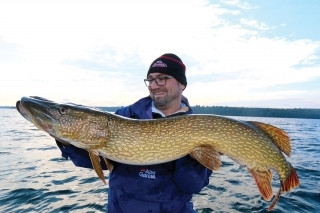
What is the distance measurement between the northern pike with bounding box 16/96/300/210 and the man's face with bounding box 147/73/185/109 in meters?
0.58

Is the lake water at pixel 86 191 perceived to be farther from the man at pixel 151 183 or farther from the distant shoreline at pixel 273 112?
the distant shoreline at pixel 273 112

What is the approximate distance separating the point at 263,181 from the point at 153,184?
1.12m

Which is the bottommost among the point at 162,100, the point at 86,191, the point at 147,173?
the point at 86,191

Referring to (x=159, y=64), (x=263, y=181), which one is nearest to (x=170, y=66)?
(x=159, y=64)

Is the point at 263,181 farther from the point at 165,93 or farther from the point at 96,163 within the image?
the point at 96,163

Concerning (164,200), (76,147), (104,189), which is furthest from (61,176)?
(164,200)

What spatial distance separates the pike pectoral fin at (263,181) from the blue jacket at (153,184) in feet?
1.72

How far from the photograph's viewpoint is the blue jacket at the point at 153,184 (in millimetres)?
2609

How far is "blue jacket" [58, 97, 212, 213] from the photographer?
261 centimetres

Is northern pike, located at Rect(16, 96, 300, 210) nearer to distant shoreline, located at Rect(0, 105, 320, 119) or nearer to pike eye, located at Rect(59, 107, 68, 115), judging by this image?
pike eye, located at Rect(59, 107, 68, 115)

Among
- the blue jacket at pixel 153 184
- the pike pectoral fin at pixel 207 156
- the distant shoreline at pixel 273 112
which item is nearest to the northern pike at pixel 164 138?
the pike pectoral fin at pixel 207 156

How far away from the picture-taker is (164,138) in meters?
2.59

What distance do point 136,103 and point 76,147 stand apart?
34.9 inches

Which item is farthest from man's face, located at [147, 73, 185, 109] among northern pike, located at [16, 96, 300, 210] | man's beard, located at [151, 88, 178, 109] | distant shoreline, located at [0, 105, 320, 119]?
distant shoreline, located at [0, 105, 320, 119]
